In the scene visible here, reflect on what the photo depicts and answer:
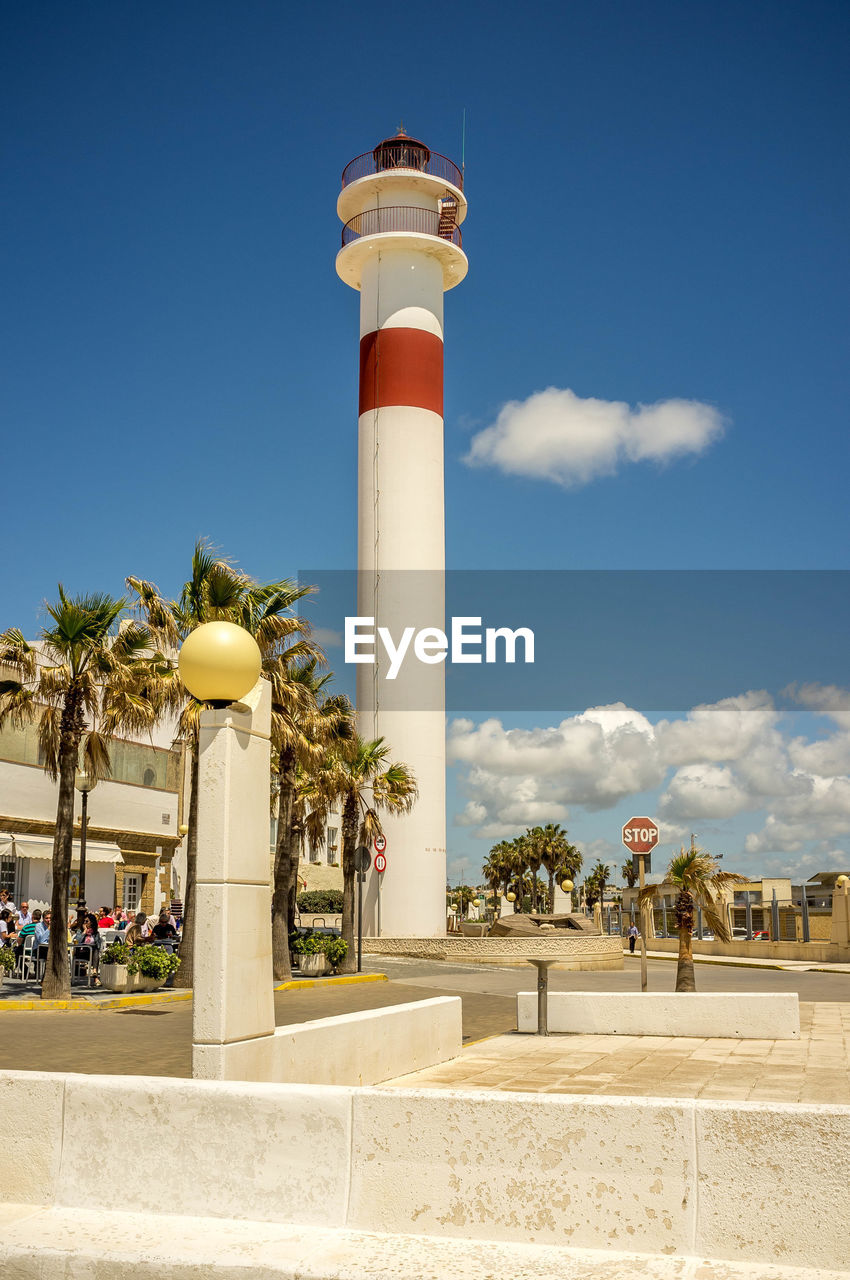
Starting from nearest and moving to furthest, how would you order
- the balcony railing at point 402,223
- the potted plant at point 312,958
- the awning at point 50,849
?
the potted plant at point 312,958 < the awning at point 50,849 < the balcony railing at point 402,223

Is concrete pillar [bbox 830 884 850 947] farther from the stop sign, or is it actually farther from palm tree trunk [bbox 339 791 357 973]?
the stop sign

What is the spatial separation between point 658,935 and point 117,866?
25945 millimetres

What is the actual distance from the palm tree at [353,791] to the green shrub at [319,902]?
2062cm

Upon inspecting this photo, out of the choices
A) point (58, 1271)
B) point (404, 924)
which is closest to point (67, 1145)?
point (58, 1271)

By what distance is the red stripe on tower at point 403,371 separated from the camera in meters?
44.1

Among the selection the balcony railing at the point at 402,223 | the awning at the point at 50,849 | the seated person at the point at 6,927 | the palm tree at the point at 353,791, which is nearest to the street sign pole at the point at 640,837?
the palm tree at the point at 353,791

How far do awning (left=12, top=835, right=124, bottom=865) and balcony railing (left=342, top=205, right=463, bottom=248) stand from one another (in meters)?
26.3

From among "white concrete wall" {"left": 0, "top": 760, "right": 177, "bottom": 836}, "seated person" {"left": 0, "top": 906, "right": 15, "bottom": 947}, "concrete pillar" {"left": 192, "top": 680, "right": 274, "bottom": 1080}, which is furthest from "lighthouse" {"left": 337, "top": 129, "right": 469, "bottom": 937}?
"concrete pillar" {"left": 192, "top": 680, "right": 274, "bottom": 1080}

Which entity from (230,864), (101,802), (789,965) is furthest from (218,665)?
(101,802)

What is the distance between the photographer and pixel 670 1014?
14.9m

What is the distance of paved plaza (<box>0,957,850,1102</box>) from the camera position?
10414mm

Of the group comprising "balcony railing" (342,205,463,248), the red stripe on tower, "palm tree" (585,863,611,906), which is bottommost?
"palm tree" (585,863,611,906)

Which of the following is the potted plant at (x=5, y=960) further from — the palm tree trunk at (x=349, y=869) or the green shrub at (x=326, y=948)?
the palm tree trunk at (x=349, y=869)

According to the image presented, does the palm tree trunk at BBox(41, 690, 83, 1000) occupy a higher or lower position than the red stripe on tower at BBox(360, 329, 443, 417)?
lower
